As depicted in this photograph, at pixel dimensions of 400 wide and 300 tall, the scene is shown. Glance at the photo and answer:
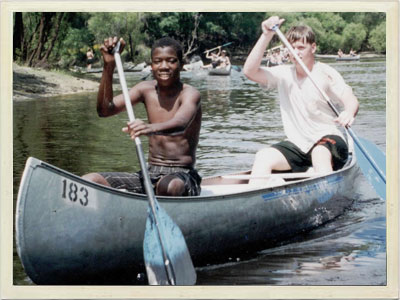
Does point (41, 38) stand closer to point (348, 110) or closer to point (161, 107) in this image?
point (348, 110)

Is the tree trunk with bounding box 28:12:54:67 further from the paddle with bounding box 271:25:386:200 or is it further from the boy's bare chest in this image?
the boy's bare chest

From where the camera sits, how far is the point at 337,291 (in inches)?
160

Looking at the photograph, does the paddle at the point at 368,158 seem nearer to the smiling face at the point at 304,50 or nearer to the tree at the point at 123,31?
the smiling face at the point at 304,50

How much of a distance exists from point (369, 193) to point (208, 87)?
33.7 feet

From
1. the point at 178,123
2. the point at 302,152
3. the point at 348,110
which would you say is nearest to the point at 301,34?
the point at 348,110

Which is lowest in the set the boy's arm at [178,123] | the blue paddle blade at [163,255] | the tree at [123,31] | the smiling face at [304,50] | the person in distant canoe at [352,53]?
the blue paddle blade at [163,255]

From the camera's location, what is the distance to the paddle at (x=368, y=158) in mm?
4996

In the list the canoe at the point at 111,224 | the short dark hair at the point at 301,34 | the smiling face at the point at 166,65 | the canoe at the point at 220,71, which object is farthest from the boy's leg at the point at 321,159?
the canoe at the point at 220,71

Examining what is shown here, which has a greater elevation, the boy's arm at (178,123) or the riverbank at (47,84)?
the riverbank at (47,84)

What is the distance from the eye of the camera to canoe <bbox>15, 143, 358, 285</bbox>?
363 cm

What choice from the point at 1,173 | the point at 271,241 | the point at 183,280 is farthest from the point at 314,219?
the point at 1,173

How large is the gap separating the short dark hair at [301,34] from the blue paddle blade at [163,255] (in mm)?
1740

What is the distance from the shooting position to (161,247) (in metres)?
3.93

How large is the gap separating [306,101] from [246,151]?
3.20 m
